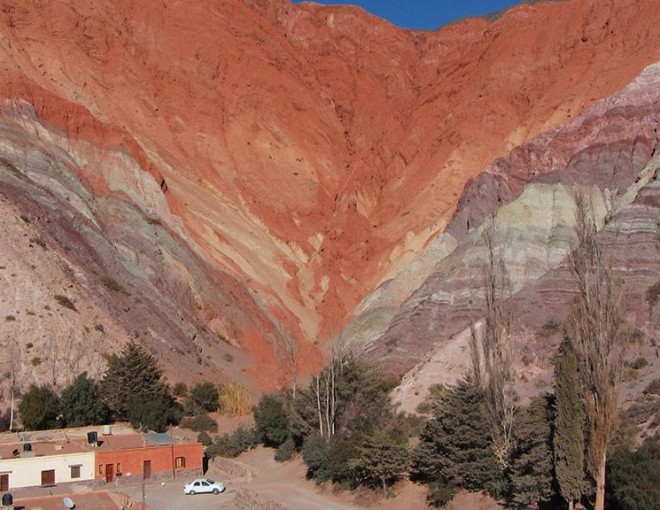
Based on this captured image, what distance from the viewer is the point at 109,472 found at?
36094 mm

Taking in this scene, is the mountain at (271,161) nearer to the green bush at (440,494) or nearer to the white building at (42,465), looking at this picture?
the white building at (42,465)

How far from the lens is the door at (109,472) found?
35.9 meters

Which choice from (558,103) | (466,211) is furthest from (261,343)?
(558,103)

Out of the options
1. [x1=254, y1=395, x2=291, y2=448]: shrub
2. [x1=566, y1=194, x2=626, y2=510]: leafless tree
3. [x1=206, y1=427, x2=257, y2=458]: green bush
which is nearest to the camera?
[x1=566, y1=194, x2=626, y2=510]: leafless tree

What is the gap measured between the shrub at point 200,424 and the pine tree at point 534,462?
76.3 feet

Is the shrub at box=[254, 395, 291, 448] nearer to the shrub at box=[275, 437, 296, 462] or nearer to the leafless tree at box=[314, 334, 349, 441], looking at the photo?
the shrub at box=[275, 437, 296, 462]

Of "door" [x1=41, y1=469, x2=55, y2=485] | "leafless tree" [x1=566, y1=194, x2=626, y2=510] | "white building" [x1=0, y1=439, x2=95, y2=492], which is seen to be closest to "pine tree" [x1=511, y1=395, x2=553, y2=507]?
"leafless tree" [x1=566, y1=194, x2=626, y2=510]

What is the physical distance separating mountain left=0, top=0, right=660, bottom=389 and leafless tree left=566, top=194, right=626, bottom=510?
30.3m

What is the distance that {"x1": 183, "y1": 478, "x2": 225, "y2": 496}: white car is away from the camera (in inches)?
1357

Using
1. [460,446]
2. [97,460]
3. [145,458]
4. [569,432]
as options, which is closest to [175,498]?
[145,458]

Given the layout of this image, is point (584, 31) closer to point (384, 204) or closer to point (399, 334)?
point (384, 204)

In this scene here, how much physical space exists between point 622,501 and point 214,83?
77.4 metres

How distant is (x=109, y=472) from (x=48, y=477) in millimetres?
2588

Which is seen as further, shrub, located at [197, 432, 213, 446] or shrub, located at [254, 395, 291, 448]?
shrub, located at [197, 432, 213, 446]
